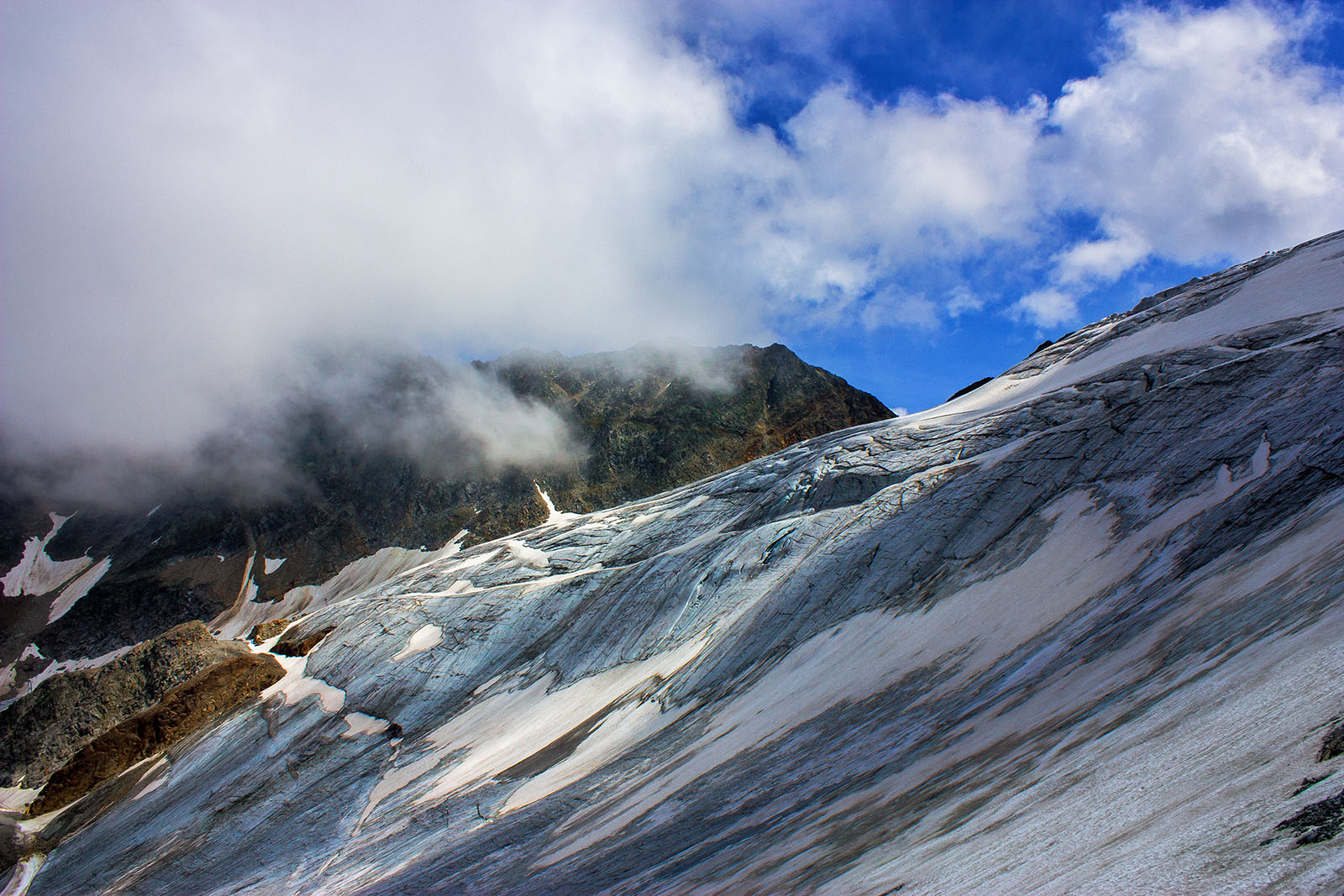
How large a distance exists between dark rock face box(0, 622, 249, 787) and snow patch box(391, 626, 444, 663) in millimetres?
21812

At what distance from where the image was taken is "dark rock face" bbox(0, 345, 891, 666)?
98.2m

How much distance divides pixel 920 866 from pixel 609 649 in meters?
28.0

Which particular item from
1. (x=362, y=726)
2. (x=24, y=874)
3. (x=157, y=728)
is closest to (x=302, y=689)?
(x=362, y=726)

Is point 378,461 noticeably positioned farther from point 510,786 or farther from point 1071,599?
point 1071,599

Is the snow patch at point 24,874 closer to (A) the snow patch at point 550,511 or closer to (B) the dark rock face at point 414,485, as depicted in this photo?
(B) the dark rock face at point 414,485

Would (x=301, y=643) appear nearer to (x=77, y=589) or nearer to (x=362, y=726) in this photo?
(x=362, y=726)

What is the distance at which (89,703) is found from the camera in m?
57.2

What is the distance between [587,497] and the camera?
337 feet

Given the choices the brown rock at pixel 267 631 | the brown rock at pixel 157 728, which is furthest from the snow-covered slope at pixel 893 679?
the brown rock at pixel 267 631

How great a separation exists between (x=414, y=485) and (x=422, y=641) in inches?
2585

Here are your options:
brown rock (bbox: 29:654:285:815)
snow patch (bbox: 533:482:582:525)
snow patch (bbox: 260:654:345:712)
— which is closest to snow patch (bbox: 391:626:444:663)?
snow patch (bbox: 260:654:345:712)

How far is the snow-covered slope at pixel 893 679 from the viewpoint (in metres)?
7.68

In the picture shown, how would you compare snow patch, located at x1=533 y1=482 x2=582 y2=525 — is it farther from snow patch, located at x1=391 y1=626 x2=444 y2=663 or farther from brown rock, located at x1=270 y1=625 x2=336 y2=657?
snow patch, located at x1=391 y1=626 x2=444 y2=663

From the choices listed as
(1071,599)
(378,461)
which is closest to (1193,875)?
(1071,599)
